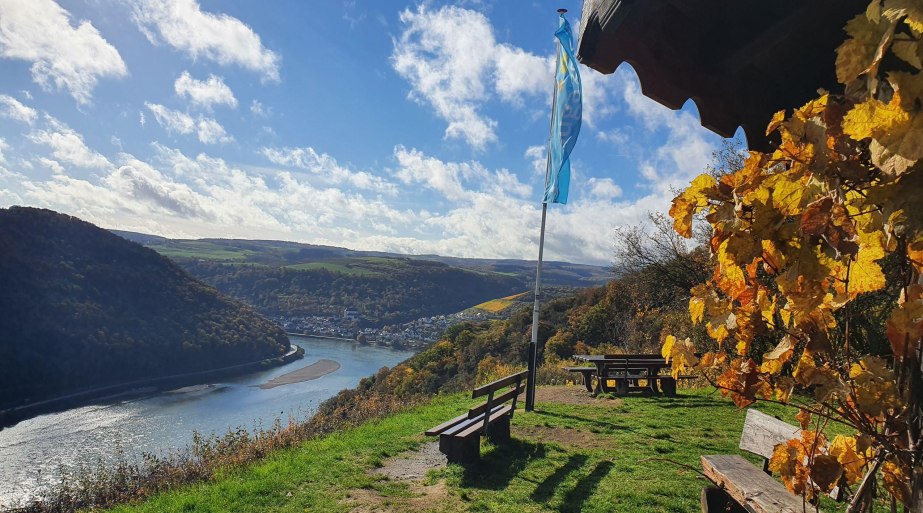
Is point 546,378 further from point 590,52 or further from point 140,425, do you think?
point 140,425

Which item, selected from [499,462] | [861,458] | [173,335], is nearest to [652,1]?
[861,458]

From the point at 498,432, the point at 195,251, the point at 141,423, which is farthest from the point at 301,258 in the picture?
the point at 498,432

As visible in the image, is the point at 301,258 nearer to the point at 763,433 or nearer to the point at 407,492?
the point at 407,492

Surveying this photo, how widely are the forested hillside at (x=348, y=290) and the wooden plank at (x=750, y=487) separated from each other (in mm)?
92572

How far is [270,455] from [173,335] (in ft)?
166

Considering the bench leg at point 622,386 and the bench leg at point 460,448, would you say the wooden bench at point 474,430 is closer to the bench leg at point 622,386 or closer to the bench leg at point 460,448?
the bench leg at point 460,448

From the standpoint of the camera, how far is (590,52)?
183 centimetres

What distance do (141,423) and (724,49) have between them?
34.9m

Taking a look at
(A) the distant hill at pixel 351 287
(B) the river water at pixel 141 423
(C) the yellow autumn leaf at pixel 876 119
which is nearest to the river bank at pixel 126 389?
(B) the river water at pixel 141 423

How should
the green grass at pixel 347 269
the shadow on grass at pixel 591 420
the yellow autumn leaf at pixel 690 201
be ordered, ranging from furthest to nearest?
the green grass at pixel 347 269
the shadow on grass at pixel 591 420
the yellow autumn leaf at pixel 690 201

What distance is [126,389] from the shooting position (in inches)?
1567

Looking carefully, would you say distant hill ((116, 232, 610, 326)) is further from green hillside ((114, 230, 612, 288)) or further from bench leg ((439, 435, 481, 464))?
bench leg ((439, 435, 481, 464))

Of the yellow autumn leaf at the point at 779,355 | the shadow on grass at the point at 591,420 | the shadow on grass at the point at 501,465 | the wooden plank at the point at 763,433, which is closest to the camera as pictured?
the yellow autumn leaf at the point at 779,355

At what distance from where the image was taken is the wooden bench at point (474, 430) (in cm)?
619
